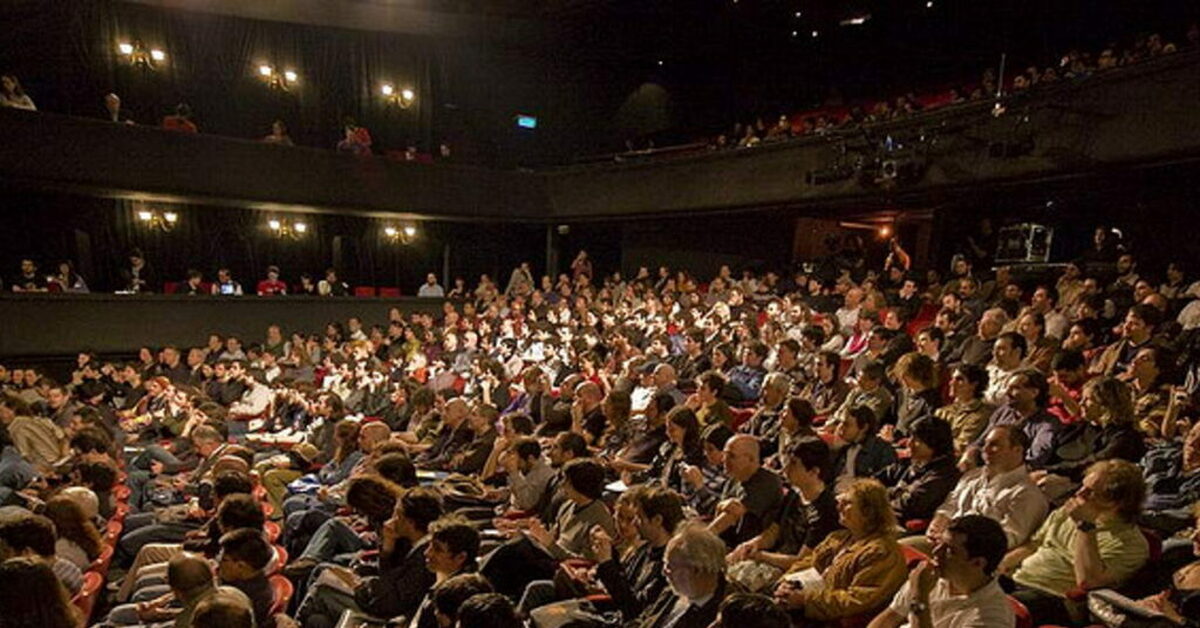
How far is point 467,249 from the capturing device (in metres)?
15.8

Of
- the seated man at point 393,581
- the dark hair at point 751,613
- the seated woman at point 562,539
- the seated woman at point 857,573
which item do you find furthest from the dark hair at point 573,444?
the dark hair at point 751,613

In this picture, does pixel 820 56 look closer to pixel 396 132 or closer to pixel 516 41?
pixel 516 41

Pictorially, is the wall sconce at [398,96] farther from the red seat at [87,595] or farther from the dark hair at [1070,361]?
the dark hair at [1070,361]

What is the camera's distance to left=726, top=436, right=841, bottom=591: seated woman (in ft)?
10.2

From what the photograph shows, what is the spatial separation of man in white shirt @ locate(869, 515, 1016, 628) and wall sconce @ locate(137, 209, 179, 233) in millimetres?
12972

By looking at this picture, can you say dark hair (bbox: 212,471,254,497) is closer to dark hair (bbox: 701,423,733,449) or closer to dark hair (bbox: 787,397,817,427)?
dark hair (bbox: 701,423,733,449)

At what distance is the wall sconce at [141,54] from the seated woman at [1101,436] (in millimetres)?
14202

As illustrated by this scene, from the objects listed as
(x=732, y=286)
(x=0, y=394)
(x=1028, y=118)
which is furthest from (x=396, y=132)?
(x=1028, y=118)

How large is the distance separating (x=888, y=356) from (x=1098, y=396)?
2.68 m

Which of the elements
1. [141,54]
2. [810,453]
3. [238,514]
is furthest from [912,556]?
[141,54]

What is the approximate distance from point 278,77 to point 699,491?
43.0 feet

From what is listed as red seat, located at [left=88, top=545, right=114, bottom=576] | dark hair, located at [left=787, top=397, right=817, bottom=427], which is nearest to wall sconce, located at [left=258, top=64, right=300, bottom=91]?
red seat, located at [left=88, top=545, right=114, bottom=576]

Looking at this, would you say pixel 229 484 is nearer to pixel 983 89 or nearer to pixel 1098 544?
pixel 1098 544

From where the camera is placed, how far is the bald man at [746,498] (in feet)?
10.9
